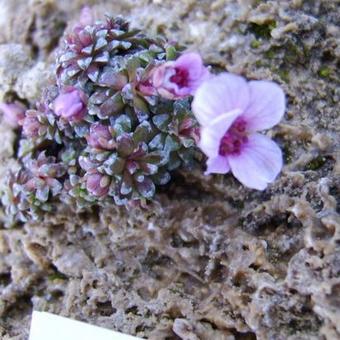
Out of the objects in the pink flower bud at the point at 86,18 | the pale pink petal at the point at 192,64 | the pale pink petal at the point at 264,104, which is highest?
the pale pink petal at the point at 192,64

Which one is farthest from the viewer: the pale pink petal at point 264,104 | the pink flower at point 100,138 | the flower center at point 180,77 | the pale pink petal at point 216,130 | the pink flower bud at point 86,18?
the pink flower bud at point 86,18

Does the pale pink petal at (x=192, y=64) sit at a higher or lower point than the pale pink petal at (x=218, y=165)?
higher

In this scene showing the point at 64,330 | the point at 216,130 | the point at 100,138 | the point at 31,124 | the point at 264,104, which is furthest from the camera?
the point at 31,124

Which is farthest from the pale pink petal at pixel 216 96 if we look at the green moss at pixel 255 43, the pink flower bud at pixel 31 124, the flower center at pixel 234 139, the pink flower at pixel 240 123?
the pink flower bud at pixel 31 124

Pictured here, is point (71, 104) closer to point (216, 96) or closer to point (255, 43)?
point (216, 96)

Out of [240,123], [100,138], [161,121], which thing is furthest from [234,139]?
[100,138]

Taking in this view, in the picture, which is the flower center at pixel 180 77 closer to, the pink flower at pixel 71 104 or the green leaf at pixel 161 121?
the green leaf at pixel 161 121

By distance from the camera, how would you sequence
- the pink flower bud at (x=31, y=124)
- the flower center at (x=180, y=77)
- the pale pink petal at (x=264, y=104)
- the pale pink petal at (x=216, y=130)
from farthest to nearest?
1. the pink flower bud at (x=31, y=124)
2. the flower center at (x=180, y=77)
3. the pale pink petal at (x=264, y=104)
4. the pale pink petal at (x=216, y=130)
